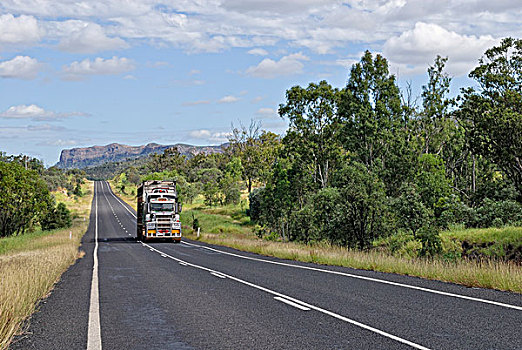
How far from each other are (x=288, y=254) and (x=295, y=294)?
32.1 ft

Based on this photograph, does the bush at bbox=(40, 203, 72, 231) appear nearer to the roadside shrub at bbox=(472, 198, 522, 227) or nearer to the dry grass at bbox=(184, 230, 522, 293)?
the dry grass at bbox=(184, 230, 522, 293)

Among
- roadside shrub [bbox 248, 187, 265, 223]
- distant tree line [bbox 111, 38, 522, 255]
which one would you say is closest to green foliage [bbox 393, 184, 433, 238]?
distant tree line [bbox 111, 38, 522, 255]

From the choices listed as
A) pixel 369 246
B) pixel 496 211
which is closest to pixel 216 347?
pixel 369 246

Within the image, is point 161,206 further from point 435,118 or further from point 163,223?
point 435,118

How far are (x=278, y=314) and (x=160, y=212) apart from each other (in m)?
31.2

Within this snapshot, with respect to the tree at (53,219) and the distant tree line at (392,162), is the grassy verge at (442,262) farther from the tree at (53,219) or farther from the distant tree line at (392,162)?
the tree at (53,219)

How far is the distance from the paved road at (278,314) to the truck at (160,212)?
24771 millimetres

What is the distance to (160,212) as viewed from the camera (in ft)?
126

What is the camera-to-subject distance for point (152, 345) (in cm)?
639

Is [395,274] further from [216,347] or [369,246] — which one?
[369,246]

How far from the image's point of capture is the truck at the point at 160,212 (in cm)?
3806

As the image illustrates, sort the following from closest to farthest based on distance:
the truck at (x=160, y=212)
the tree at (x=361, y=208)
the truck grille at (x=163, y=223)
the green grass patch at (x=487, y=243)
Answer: the green grass patch at (x=487, y=243) → the tree at (x=361, y=208) → the truck at (x=160, y=212) → the truck grille at (x=163, y=223)

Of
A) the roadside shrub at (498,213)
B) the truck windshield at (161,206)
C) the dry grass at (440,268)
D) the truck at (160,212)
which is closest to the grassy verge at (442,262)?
the dry grass at (440,268)

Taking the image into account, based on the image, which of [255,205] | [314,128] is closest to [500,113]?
[314,128]
